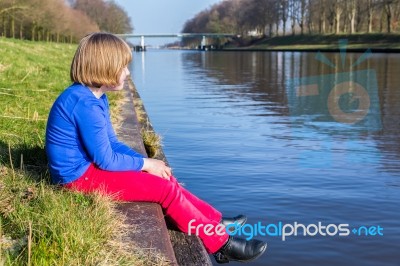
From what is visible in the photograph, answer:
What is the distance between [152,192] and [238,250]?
621 mm

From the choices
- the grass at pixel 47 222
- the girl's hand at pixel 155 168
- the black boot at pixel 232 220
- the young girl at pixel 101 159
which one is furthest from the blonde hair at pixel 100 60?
the black boot at pixel 232 220

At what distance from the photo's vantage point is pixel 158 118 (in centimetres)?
1072

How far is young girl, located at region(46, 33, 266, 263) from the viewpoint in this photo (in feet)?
10.5

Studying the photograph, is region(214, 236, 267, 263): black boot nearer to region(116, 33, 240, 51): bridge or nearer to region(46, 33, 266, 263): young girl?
region(46, 33, 266, 263): young girl

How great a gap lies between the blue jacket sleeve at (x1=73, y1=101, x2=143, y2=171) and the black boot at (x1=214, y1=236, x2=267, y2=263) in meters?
0.78

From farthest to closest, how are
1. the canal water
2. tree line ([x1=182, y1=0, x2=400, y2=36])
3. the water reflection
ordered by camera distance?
tree line ([x1=182, y1=0, x2=400, y2=36]) → the water reflection → the canal water

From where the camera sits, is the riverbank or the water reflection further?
the riverbank

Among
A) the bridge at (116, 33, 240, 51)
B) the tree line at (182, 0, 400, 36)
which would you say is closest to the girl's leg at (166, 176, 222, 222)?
the tree line at (182, 0, 400, 36)

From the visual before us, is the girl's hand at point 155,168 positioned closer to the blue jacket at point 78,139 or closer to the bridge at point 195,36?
the blue jacket at point 78,139

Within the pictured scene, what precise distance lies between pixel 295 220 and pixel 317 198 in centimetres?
64

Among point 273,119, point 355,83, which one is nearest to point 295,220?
point 273,119

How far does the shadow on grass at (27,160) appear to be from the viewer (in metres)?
3.63

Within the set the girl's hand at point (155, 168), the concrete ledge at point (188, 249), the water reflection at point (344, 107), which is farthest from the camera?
the water reflection at point (344, 107)

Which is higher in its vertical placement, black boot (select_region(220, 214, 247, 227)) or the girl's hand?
the girl's hand
